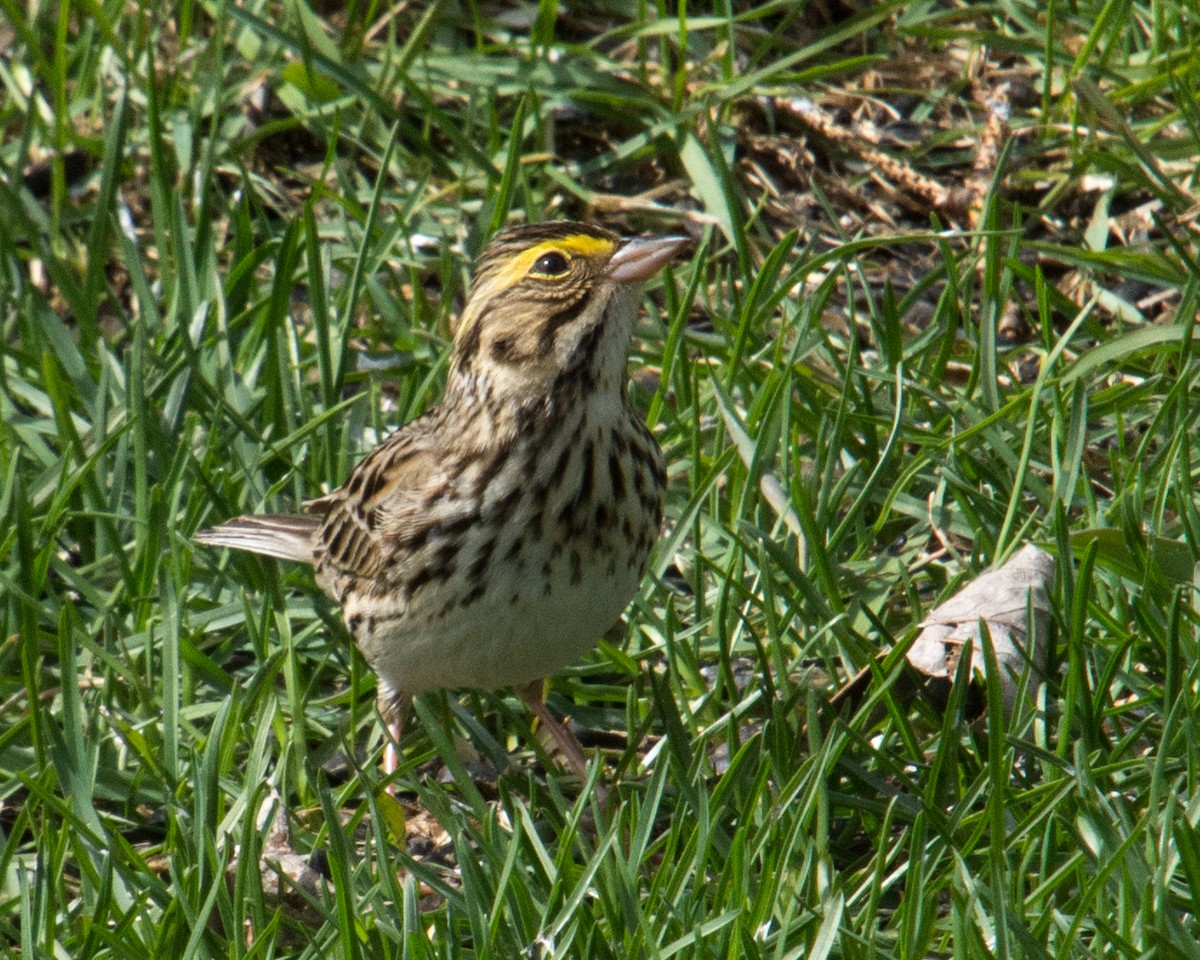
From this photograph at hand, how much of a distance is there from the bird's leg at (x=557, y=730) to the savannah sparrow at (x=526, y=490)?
39 mm

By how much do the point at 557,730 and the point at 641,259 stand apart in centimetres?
126

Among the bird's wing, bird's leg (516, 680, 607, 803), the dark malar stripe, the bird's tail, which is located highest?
the dark malar stripe

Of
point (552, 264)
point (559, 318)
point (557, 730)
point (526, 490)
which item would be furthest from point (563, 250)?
point (557, 730)

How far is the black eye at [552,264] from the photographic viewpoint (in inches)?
193

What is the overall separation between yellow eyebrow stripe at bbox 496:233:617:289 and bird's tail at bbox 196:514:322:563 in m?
1.07

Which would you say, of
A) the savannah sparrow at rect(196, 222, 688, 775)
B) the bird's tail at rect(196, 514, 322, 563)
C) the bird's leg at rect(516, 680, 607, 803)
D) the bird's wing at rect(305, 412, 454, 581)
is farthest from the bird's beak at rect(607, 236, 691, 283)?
the bird's tail at rect(196, 514, 322, 563)

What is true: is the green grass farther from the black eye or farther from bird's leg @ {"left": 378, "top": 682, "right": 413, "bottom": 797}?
the black eye

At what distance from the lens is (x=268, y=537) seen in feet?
18.5

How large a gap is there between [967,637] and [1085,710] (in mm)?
431

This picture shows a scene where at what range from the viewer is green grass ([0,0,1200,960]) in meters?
4.25

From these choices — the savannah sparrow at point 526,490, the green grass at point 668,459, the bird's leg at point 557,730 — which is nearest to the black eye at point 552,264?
the savannah sparrow at point 526,490

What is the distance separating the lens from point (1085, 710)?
453 centimetres

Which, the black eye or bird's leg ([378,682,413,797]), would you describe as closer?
the black eye

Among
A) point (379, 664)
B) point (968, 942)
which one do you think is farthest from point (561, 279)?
point (968, 942)
